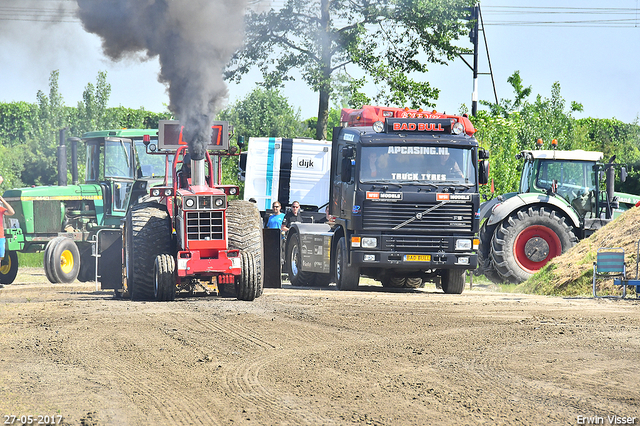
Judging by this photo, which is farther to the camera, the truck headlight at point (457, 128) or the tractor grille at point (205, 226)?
the truck headlight at point (457, 128)

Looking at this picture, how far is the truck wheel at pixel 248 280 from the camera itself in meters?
12.9

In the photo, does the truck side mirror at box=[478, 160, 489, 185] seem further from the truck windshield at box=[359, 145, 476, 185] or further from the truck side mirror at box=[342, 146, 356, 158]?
the truck side mirror at box=[342, 146, 356, 158]

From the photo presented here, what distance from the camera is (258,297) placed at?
1382cm

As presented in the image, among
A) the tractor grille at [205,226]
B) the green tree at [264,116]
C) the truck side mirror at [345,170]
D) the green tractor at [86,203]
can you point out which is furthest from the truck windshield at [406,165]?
the green tree at [264,116]

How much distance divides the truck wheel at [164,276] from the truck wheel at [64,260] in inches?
295

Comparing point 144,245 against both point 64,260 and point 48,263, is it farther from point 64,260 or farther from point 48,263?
point 64,260

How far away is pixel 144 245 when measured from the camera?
13.1 meters

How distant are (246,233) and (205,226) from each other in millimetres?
863

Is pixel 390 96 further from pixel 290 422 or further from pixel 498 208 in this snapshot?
pixel 290 422

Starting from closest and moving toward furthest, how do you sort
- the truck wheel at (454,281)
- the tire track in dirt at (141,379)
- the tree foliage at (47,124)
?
the tire track in dirt at (141,379)
the truck wheel at (454,281)
the tree foliage at (47,124)

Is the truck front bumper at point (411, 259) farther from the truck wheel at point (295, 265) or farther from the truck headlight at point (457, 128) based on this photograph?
the truck wheel at point (295, 265)

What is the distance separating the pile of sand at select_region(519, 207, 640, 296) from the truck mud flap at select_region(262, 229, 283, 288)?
18.1 ft

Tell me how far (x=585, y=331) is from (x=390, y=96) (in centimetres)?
1944

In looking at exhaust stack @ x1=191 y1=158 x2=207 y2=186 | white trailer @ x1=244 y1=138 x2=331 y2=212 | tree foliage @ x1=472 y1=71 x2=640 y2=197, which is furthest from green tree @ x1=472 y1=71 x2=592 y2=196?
exhaust stack @ x1=191 y1=158 x2=207 y2=186
